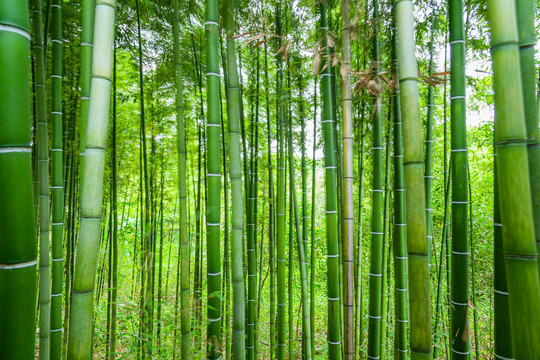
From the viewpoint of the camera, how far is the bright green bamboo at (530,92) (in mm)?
861

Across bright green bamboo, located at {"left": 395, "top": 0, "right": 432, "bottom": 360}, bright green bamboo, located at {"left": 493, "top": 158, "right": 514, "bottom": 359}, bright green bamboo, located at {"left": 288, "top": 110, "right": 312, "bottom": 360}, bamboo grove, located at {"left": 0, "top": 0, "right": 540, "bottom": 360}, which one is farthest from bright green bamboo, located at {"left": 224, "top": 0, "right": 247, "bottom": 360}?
bright green bamboo, located at {"left": 288, "top": 110, "right": 312, "bottom": 360}

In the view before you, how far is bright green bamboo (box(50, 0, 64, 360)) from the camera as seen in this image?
1741mm

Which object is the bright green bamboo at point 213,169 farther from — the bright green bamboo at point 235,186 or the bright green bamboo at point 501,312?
the bright green bamboo at point 501,312

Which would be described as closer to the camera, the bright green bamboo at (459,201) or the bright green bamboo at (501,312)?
the bright green bamboo at (501,312)

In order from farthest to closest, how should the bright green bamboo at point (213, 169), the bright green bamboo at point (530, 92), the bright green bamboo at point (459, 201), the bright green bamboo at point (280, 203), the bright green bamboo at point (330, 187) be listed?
the bright green bamboo at point (280, 203)
the bright green bamboo at point (330, 187)
the bright green bamboo at point (213, 169)
the bright green bamboo at point (459, 201)
the bright green bamboo at point (530, 92)

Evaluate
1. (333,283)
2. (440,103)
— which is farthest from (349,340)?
(440,103)

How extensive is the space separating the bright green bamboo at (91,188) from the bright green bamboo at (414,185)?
900 mm

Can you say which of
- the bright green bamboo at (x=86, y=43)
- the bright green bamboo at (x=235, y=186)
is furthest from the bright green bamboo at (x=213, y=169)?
the bright green bamboo at (x=86, y=43)

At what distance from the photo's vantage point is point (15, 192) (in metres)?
0.66

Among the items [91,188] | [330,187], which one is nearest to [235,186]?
[330,187]

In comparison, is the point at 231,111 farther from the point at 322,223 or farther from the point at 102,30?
the point at 322,223

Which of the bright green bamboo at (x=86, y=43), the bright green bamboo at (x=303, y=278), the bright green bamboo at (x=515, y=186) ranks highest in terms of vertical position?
the bright green bamboo at (x=86, y=43)

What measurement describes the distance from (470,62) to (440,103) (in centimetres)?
165

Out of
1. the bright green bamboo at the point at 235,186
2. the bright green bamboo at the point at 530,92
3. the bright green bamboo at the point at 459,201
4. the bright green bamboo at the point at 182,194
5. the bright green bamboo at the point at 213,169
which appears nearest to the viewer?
the bright green bamboo at the point at 530,92
